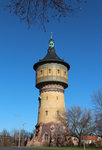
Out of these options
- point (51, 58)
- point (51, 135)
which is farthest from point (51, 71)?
point (51, 135)

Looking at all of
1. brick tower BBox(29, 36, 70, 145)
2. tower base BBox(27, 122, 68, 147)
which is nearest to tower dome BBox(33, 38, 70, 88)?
brick tower BBox(29, 36, 70, 145)

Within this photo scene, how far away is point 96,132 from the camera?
94.7ft

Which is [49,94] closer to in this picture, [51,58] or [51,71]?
[51,71]

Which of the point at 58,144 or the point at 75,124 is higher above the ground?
the point at 75,124

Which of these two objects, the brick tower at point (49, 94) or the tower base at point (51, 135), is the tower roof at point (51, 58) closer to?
the brick tower at point (49, 94)

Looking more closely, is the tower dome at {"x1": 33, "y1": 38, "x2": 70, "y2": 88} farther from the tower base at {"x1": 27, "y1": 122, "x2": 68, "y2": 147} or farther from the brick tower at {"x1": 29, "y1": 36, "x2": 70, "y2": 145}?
the tower base at {"x1": 27, "y1": 122, "x2": 68, "y2": 147}

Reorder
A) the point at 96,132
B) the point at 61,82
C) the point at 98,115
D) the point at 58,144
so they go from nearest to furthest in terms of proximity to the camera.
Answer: the point at 98,115
the point at 96,132
the point at 58,144
the point at 61,82

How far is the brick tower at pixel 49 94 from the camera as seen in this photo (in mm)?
31688

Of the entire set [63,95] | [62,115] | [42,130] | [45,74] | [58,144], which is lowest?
[58,144]

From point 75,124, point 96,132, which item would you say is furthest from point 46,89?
point 96,132

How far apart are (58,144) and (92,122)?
6.49 metres

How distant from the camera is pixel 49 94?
33469 millimetres

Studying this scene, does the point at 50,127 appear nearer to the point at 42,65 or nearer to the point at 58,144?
the point at 58,144

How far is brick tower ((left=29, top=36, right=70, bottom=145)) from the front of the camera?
3169 cm
